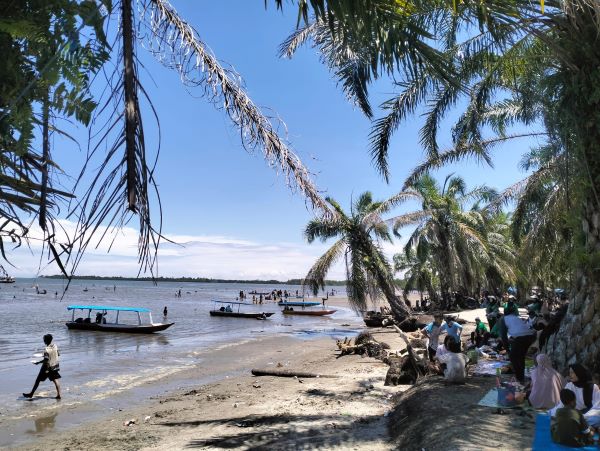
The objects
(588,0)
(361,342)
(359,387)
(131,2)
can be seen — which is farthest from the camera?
(361,342)

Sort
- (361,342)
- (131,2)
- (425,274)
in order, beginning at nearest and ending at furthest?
(131,2)
(361,342)
(425,274)

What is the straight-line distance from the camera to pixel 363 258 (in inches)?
589

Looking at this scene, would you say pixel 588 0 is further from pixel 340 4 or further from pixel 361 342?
pixel 361 342

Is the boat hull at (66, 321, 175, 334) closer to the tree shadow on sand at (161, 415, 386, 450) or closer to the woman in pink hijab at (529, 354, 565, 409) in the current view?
the tree shadow on sand at (161, 415, 386, 450)

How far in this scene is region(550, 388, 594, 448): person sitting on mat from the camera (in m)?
5.01

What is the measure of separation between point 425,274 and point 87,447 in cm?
3980

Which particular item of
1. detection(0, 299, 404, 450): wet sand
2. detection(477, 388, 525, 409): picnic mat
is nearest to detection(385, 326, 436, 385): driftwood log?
detection(0, 299, 404, 450): wet sand

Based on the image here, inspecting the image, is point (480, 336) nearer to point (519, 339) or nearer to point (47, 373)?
point (519, 339)

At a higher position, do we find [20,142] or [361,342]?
[20,142]

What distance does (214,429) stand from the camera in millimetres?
8875

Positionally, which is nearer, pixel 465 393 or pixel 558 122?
pixel 558 122

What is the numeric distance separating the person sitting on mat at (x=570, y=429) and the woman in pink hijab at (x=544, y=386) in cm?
135

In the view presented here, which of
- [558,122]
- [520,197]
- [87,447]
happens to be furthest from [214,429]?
[520,197]

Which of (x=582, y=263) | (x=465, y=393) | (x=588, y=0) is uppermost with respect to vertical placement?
(x=588, y=0)
